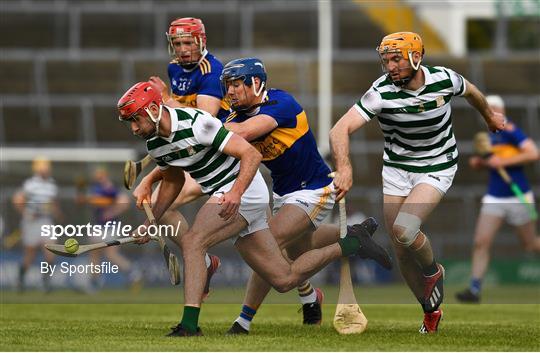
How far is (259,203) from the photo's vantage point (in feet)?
30.7

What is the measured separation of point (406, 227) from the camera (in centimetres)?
965

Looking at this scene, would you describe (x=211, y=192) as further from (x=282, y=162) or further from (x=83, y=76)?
(x=83, y=76)

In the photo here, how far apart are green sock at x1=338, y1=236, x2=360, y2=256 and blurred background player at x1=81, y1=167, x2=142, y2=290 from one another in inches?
65.7

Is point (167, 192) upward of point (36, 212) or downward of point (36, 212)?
upward

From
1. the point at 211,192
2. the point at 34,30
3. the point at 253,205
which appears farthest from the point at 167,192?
the point at 34,30

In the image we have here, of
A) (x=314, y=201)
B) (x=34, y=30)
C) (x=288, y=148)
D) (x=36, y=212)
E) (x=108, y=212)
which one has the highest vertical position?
(x=288, y=148)

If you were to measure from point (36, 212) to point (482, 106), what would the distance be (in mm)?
4332

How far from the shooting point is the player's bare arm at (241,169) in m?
8.80

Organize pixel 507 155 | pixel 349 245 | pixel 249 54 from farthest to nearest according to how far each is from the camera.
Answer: pixel 249 54 < pixel 507 155 < pixel 349 245

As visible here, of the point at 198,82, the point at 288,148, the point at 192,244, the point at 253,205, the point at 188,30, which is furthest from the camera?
the point at 198,82

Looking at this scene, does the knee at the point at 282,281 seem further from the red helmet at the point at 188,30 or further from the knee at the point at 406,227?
the red helmet at the point at 188,30

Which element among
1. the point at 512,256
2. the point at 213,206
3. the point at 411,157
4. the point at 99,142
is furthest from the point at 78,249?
the point at 99,142

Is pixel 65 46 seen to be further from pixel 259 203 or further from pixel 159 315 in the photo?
pixel 259 203

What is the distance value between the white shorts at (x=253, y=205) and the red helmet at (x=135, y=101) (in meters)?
0.84
